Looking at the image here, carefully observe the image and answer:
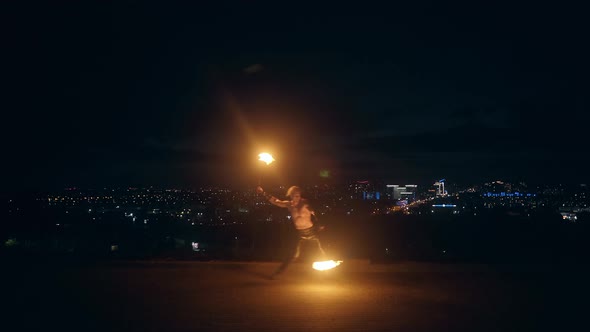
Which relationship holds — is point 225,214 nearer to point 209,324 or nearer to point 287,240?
point 287,240

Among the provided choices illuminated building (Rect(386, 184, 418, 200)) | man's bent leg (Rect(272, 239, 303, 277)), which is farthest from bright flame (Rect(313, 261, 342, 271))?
illuminated building (Rect(386, 184, 418, 200))

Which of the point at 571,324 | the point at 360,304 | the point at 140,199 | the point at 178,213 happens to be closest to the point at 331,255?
the point at 360,304

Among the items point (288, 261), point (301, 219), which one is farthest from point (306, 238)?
point (288, 261)

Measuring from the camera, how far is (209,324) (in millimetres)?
6449

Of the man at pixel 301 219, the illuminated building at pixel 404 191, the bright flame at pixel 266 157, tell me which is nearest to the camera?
the man at pixel 301 219

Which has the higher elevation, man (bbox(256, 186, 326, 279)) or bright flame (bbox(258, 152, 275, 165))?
bright flame (bbox(258, 152, 275, 165))

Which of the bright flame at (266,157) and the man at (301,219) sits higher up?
the bright flame at (266,157)

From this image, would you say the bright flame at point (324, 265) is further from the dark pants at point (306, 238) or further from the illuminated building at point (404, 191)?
the illuminated building at point (404, 191)

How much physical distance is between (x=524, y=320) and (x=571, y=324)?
614 mm

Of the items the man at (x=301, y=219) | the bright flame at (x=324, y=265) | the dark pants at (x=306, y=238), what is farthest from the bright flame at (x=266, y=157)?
the bright flame at (x=324, y=265)

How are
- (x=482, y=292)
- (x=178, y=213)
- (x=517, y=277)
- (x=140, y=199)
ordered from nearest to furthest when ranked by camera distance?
1. (x=482, y=292)
2. (x=517, y=277)
3. (x=178, y=213)
4. (x=140, y=199)

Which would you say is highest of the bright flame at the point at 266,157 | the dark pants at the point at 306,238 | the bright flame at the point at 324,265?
the bright flame at the point at 266,157

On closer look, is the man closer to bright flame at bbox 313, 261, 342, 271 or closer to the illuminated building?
bright flame at bbox 313, 261, 342, 271

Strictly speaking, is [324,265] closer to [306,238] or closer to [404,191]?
[306,238]
